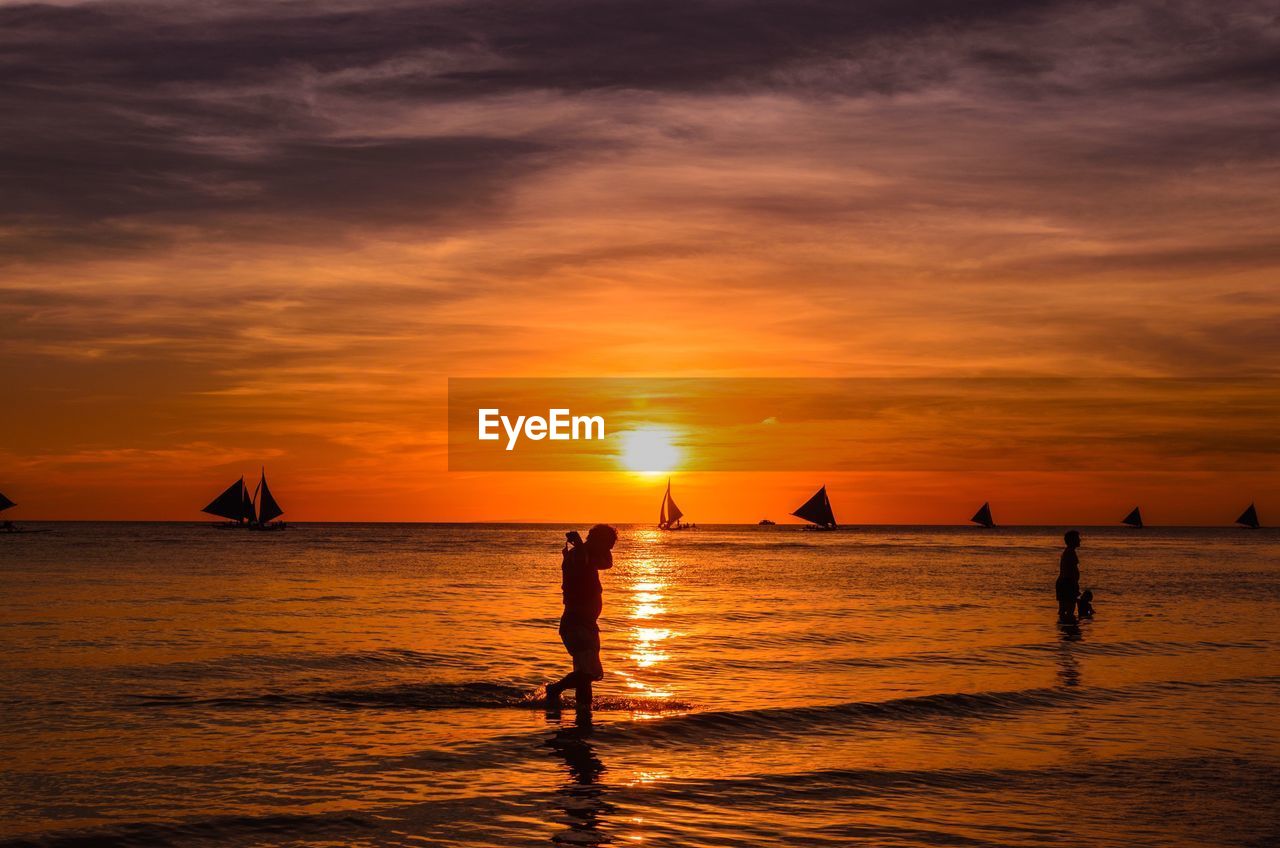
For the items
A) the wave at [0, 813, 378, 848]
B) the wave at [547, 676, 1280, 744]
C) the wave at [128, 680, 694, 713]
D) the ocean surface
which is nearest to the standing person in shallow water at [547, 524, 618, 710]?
the ocean surface

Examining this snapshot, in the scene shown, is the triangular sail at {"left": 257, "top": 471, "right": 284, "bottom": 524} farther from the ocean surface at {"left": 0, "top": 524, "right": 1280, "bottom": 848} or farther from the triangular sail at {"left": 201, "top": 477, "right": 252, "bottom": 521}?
the ocean surface at {"left": 0, "top": 524, "right": 1280, "bottom": 848}

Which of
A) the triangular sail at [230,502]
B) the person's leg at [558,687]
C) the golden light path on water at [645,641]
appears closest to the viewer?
the person's leg at [558,687]

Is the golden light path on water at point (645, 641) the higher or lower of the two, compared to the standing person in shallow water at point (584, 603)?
lower

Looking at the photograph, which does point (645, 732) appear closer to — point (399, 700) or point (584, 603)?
point (584, 603)

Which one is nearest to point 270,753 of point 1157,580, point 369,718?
point 369,718

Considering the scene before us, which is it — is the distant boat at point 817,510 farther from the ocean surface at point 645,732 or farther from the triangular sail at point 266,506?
the ocean surface at point 645,732

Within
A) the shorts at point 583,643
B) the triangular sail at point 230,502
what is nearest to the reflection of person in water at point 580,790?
the shorts at point 583,643

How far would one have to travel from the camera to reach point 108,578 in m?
56.0

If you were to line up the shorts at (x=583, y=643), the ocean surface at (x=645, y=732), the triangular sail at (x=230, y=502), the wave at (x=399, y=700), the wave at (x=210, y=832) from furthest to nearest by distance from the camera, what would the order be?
the triangular sail at (x=230, y=502) < the wave at (x=399, y=700) < the shorts at (x=583, y=643) < the ocean surface at (x=645, y=732) < the wave at (x=210, y=832)

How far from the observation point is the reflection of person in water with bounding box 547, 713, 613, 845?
34.3 feet

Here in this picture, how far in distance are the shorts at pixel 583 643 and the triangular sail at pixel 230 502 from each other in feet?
437

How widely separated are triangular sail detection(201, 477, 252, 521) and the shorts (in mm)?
133245

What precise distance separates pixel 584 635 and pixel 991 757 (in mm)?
5740

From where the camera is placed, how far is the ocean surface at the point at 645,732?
11.1m
